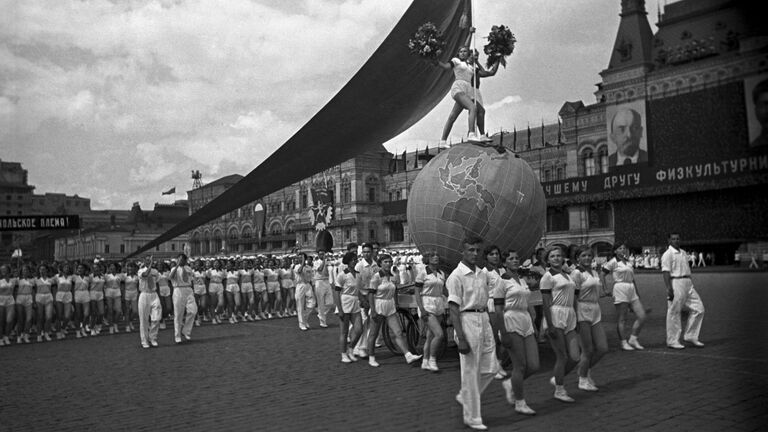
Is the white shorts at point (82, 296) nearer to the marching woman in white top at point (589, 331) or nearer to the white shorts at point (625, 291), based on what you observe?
the white shorts at point (625, 291)

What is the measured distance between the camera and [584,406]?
5832 millimetres

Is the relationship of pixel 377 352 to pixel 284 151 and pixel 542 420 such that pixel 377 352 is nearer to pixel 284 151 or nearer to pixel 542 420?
pixel 284 151

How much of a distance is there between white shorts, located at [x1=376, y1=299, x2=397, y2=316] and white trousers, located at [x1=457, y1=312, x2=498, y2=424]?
124 inches

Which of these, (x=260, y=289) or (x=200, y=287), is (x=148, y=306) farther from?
(x=260, y=289)

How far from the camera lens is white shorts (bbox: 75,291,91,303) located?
14102 mm

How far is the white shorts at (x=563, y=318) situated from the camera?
620 cm

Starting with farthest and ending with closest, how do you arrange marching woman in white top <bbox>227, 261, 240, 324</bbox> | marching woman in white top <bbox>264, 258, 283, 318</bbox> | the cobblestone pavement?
marching woman in white top <bbox>264, 258, 283, 318</bbox> < marching woman in white top <bbox>227, 261, 240, 324</bbox> < the cobblestone pavement

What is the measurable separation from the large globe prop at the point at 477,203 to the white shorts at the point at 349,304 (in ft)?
4.23

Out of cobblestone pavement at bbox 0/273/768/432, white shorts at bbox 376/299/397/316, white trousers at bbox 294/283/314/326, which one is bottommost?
cobblestone pavement at bbox 0/273/768/432

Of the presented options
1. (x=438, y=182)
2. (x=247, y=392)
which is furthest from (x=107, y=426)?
(x=438, y=182)

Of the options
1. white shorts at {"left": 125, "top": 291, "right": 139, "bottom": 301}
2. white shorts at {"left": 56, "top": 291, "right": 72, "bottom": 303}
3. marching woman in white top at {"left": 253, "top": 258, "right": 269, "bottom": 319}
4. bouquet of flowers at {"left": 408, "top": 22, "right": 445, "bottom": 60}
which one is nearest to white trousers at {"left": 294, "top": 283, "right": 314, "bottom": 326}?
marching woman in white top at {"left": 253, "top": 258, "right": 269, "bottom": 319}

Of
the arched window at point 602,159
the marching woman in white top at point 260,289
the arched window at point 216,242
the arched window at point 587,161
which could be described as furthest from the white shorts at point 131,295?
the arched window at point 216,242

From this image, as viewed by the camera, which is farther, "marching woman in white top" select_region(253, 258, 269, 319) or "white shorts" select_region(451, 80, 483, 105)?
"marching woman in white top" select_region(253, 258, 269, 319)

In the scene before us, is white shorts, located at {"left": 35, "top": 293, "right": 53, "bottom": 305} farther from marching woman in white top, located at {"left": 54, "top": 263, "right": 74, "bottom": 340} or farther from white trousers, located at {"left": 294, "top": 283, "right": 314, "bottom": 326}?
white trousers, located at {"left": 294, "top": 283, "right": 314, "bottom": 326}
